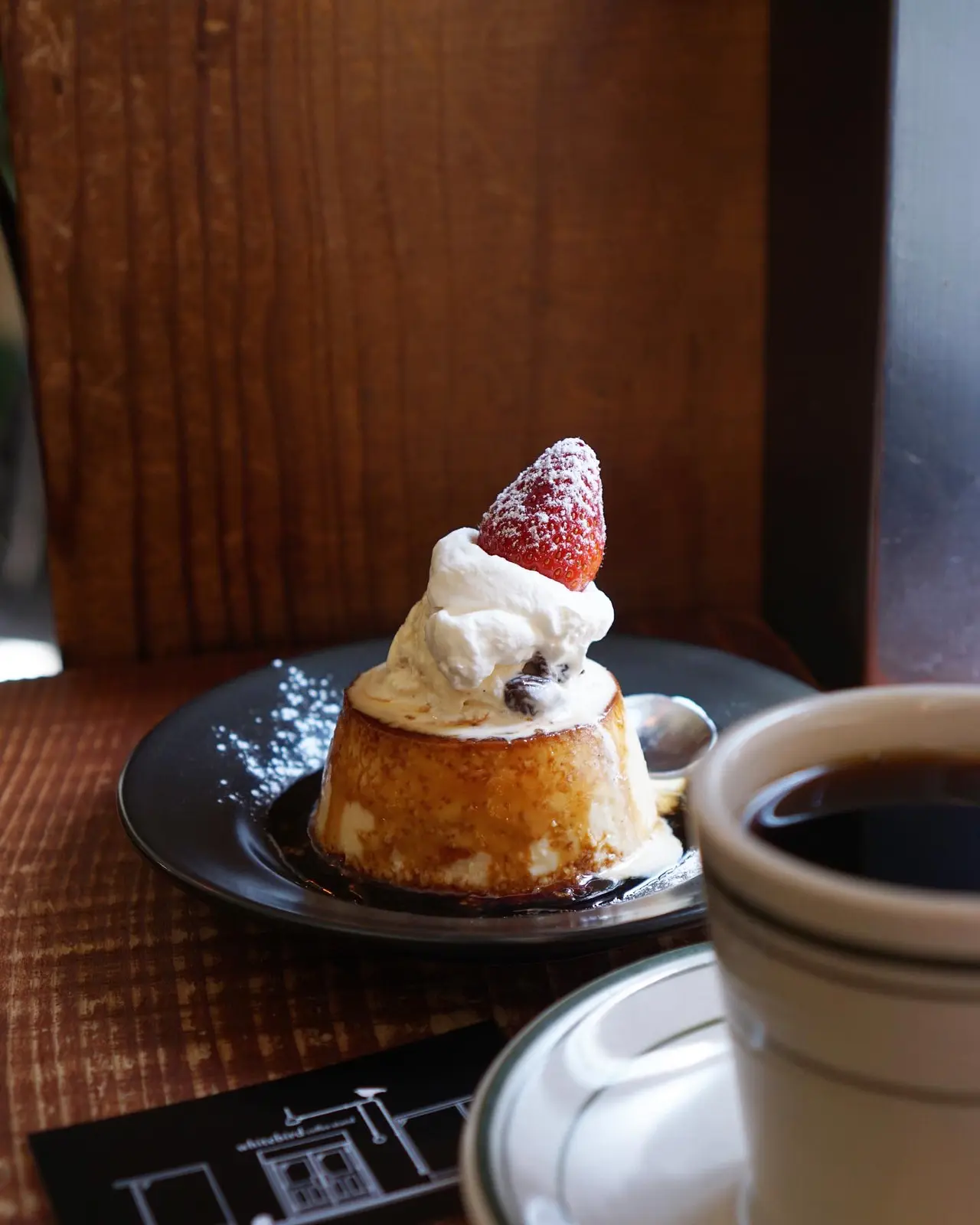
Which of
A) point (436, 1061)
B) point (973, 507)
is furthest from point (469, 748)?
point (973, 507)

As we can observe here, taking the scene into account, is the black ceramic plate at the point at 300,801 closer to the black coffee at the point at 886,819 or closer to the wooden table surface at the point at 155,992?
the wooden table surface at the point at 155,992

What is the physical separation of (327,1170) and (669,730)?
1.75 ft

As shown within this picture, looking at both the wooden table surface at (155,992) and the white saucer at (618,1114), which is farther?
the wooden table surface at (155,992)

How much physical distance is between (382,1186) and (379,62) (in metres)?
0.97

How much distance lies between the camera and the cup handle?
0.48 m

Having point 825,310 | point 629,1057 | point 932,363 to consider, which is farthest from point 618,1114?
point 825,310

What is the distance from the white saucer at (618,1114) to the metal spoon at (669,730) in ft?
1.42

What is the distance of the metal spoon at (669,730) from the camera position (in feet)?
3.19

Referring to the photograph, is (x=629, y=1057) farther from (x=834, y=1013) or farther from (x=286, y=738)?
(x=286, y=738)

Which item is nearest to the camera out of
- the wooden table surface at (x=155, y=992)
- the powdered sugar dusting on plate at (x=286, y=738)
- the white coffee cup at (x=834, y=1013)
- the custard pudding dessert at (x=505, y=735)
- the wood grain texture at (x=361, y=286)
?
the white coffee cup at (x=834, y=1013)

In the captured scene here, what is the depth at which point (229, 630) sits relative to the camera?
1.30 metres

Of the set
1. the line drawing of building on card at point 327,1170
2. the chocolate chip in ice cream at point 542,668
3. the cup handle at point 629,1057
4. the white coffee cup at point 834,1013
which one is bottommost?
the line drawing of building on card at point 327,1170

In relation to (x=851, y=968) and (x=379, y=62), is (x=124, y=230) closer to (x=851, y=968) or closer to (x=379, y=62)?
(x=379, y=62)

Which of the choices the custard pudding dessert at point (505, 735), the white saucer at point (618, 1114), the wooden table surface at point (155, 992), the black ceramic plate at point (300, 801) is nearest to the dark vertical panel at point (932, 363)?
the black ceramic plate at point (300, 801)
